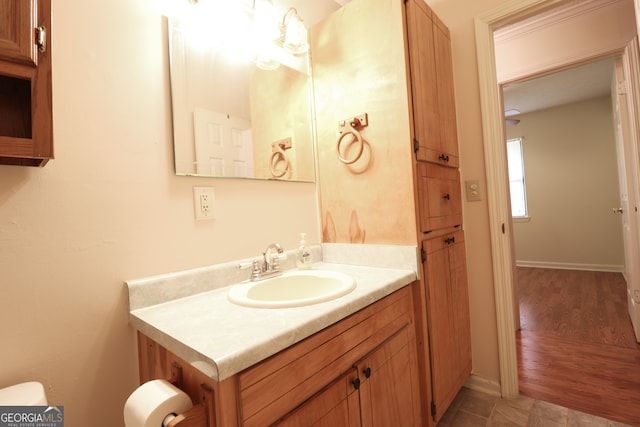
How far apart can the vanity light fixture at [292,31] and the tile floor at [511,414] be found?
1.89 m

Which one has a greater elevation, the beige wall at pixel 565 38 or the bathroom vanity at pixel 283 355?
the beige wall at pixel 565 38

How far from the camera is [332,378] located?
0.76 metres

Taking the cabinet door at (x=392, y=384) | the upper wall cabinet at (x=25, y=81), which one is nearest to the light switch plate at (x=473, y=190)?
the cabinet door at (x=392, y=384)

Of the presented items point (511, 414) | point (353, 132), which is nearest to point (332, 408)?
point (353, 132)

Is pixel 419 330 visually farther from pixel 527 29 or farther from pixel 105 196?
pixel 527 29

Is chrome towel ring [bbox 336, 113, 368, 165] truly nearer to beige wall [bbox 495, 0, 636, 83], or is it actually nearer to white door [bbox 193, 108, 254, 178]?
white door [bbox 193, 108, 254, 178]

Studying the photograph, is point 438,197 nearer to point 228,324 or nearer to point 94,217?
point 228,324

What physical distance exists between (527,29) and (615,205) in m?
3.11

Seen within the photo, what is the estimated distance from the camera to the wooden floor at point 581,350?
149 cm

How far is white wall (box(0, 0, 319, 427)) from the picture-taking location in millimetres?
701

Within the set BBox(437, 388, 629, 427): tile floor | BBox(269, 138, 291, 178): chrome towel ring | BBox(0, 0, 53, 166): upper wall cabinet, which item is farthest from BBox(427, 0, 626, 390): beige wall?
BBox(0, 0, 53, 166): upper wall cabinet

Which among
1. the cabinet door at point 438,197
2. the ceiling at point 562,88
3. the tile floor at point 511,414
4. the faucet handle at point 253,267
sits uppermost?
the ceiling at point 562,88

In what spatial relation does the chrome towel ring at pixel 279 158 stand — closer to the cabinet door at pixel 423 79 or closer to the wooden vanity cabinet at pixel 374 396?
the cabinet door at pixel 423 79

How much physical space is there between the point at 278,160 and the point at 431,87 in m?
0.80
